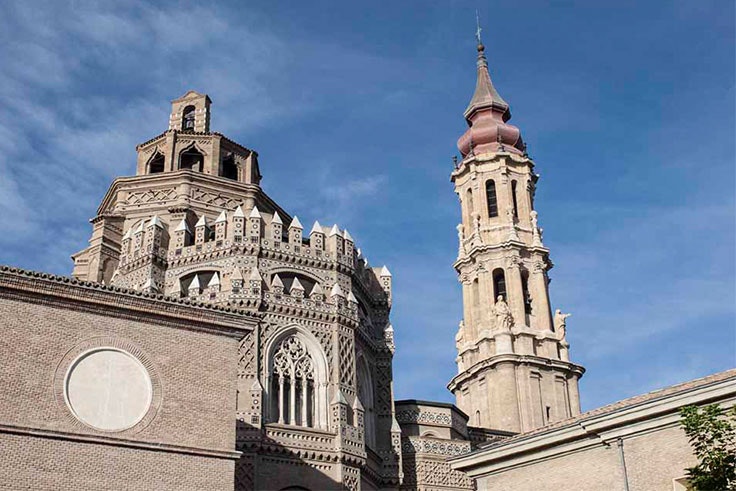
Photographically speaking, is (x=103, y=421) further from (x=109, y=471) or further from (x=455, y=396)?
(x=455, y=396)

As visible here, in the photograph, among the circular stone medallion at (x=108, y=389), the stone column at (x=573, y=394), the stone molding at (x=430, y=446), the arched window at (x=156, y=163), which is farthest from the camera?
the stone column at (x=573, y=394)

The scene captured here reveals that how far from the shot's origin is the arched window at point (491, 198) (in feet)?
181

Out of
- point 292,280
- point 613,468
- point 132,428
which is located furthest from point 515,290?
point 132,428

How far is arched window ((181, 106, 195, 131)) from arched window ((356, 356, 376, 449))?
14407mm

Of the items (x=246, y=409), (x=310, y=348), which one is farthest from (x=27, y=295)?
(x=310, y=348)

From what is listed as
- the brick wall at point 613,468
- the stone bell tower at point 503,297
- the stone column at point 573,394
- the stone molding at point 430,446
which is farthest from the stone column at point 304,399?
the stone column at point 573,394

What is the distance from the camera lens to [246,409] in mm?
31812

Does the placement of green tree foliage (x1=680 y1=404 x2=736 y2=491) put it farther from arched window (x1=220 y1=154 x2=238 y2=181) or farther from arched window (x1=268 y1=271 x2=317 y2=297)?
arched window (x1=220 y1=154 x2=238 y2=181)

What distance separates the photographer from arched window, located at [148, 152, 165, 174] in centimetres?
4216

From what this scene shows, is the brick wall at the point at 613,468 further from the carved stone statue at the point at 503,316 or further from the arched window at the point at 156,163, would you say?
the carved stone statue at the point at 503,316

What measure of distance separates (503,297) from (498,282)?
1270mm

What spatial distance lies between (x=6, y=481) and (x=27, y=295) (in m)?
4.03

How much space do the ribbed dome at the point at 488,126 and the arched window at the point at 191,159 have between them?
19771mm

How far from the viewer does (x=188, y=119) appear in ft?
146
